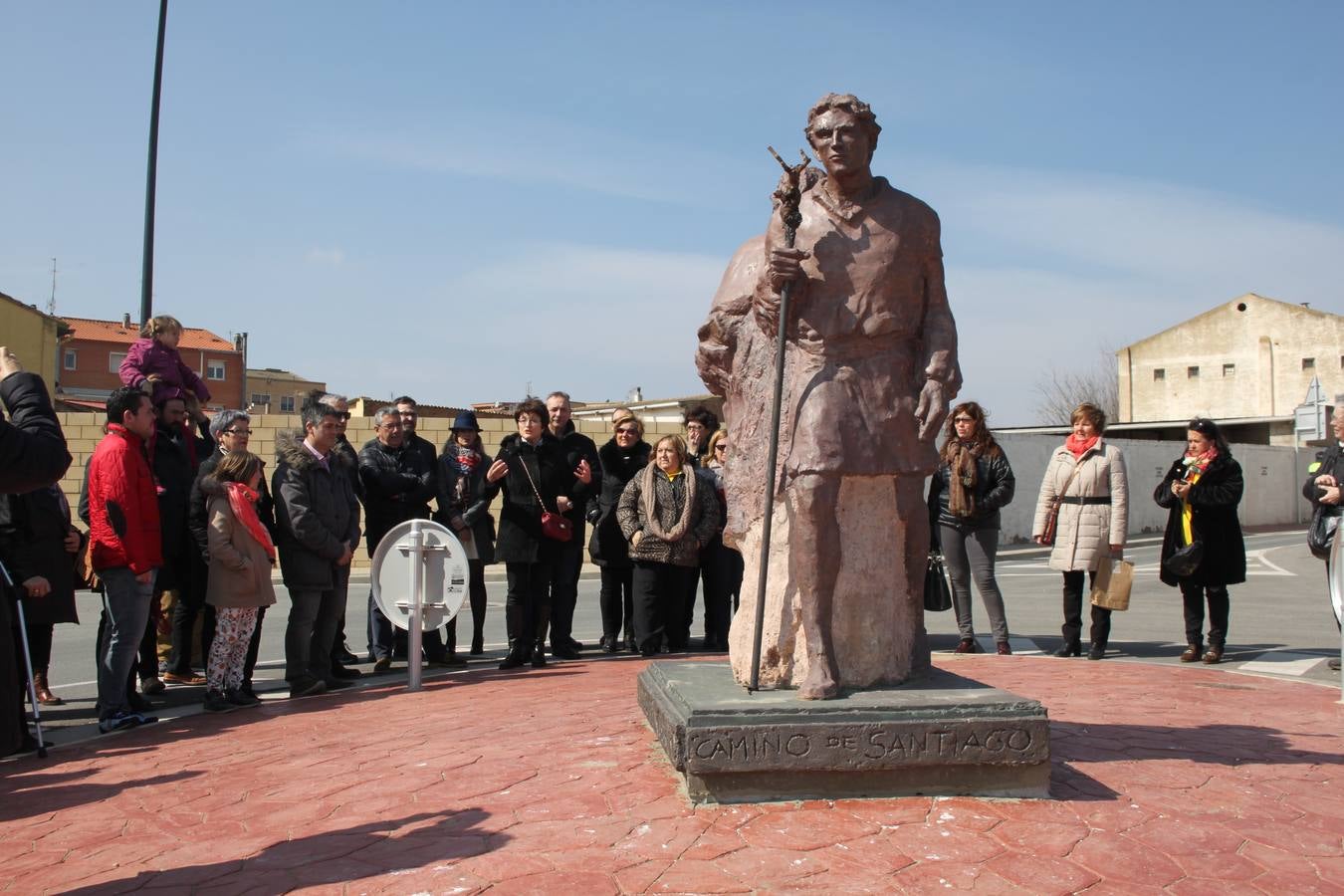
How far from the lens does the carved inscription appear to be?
4129 mm

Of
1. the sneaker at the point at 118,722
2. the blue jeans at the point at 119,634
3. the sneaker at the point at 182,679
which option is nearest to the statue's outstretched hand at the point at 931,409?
the blue jeans at the point at 119,634

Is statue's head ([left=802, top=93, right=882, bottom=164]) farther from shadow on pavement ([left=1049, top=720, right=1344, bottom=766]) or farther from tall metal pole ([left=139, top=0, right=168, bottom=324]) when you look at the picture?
tall metal pole ([left=139, top=0, right=168, bottom=324])

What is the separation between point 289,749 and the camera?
17.6 ft

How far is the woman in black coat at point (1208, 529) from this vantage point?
319 inches

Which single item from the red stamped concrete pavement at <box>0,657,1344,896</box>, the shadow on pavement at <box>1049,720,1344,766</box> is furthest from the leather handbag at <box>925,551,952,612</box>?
the shadow on pavement at <box>1049,720,1344,766</box>

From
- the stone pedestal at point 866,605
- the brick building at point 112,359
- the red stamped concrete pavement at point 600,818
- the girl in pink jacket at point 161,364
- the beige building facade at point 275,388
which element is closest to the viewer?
the red stamped concrete pavement at point 600,818

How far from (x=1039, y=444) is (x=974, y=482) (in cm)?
1711

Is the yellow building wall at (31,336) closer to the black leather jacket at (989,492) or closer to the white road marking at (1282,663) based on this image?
the black leather jacket at (989,492)

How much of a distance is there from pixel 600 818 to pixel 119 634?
3483mm

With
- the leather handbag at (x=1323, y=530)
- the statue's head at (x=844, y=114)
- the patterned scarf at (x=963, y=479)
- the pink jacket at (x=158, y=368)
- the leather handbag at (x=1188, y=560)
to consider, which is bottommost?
the leather handbag at (x=1188, y=560)

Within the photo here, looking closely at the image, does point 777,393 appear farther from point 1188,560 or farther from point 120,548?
point 1188,560

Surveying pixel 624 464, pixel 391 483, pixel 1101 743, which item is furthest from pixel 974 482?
pixel 391 483

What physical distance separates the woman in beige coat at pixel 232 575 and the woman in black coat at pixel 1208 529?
6.14 metres

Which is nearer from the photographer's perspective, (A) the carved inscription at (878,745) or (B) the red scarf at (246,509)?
(A) the carved inscription at (878,745)
